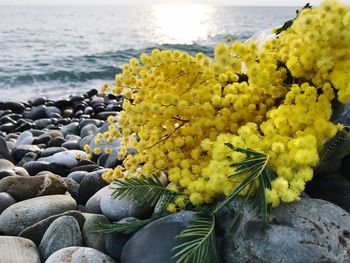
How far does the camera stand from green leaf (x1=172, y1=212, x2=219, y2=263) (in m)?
2.28

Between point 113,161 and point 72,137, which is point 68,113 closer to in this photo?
point 72,137

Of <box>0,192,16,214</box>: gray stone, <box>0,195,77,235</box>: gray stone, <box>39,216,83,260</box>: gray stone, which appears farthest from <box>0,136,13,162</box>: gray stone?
<box>39,216,83,260</box>: gray stone

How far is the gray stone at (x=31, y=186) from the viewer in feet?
12.7

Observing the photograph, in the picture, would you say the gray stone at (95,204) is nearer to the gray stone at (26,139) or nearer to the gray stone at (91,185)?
the gray stone at (91,185)

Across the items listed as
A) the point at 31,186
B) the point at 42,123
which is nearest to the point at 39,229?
the point at 31,186

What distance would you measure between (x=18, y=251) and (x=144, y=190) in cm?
91

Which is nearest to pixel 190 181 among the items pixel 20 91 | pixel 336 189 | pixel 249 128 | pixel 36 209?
pixel 249 128

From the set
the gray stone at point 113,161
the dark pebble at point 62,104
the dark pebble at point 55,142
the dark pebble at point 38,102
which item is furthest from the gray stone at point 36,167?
the dark pebble at point 38,102

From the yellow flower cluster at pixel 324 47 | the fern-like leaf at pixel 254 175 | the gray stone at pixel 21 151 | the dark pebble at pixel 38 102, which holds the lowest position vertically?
the dark pebble at pixel 38 102

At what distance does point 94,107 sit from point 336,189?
839 cm

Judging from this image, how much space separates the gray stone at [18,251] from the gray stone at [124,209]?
552 millimetres

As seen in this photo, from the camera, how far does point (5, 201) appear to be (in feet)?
12.3

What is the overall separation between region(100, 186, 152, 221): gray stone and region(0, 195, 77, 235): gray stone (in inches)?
18.5

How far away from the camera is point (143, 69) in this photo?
284 cm
